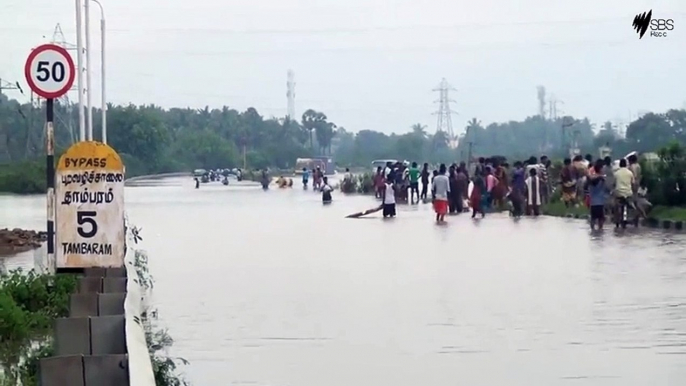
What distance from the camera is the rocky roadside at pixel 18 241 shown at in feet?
80.5

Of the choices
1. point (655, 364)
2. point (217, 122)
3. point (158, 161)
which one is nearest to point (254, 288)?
point (655, 364)

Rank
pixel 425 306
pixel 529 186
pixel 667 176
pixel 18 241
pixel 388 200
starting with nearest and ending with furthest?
pixel 425 306, pixel 18 241, pixel 667 176, pixel 529 186, pixel 388 200

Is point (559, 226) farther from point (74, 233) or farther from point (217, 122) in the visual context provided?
point (217, 122)

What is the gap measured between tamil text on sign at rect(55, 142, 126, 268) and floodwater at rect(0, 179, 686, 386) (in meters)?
1.12

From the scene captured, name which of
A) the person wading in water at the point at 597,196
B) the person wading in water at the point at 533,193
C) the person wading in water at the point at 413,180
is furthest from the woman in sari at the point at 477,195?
the person wading in water at the point at 413,180

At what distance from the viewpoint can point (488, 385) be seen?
376 inches

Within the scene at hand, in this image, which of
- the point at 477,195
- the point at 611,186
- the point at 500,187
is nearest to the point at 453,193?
the point at 500,187

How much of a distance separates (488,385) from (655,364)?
1.65 meters

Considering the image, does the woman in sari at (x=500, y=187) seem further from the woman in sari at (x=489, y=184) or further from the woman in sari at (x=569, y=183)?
the woman in sari at (x=569, y=183)

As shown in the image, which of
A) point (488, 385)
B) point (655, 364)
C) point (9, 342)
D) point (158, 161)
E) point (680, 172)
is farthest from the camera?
point (158, 161)

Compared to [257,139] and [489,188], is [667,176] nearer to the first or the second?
[489,188]

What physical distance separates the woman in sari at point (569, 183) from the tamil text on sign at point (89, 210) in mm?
24103

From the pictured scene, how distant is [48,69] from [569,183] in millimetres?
23388

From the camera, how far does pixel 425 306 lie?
47.3 ft
